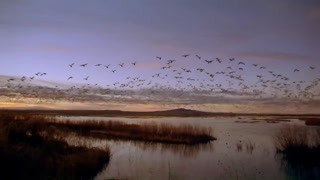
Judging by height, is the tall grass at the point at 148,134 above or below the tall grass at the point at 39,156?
below

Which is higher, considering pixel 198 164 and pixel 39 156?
pixel 39 156

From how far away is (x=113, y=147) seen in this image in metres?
27.4

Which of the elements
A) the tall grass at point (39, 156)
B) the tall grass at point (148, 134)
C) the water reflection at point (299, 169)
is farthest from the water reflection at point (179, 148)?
the tall grass at point (39, 156)

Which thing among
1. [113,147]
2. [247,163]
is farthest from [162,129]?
[247,163]

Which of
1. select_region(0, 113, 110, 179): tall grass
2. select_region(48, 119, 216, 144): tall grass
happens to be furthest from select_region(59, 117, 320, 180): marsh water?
select_region(48, 119, 216, 144): tall grass

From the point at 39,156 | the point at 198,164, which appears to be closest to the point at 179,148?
the point at 198,164

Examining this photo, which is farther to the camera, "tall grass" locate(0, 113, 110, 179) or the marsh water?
the marsh water

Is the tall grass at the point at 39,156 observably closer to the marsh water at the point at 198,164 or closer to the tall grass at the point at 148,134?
the marsh water at the point at 198,164

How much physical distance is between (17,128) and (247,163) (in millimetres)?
13276

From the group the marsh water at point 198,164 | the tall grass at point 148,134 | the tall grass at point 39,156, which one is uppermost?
the tall grass at point 39,156

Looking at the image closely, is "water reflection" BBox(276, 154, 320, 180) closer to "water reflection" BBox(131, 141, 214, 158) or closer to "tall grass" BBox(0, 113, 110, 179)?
"water reflection" BBox(131, 141, 214, 158)

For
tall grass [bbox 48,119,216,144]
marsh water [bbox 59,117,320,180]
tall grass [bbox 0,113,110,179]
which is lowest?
marsh water [bbox 59,117,320,180]

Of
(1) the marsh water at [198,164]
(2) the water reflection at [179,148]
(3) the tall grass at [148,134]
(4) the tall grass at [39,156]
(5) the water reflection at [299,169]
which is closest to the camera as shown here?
(4) the tall grass at [39,156]

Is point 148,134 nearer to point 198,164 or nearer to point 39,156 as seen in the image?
point 198,164
